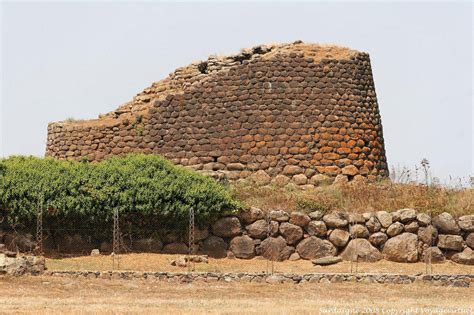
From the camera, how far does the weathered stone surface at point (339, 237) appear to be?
74.5ft

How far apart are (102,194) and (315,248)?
527cm

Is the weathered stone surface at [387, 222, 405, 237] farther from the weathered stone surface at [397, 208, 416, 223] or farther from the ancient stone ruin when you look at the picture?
the ancient stone ruin

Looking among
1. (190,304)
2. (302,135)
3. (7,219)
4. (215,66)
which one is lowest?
(190,304)

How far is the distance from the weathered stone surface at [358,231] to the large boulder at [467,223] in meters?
2.28

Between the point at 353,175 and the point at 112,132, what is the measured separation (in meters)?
7.48

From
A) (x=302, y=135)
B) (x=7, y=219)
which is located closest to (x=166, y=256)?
(x=7, y=219)

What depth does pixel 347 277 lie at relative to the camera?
19.7 meters

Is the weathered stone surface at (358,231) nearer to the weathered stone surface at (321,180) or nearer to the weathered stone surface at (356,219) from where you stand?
the weathered stone surface at (356,219)

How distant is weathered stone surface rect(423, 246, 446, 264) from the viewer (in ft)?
73.9

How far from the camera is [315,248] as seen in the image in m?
22.8

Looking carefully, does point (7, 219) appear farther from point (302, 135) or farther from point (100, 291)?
point (302, 135)

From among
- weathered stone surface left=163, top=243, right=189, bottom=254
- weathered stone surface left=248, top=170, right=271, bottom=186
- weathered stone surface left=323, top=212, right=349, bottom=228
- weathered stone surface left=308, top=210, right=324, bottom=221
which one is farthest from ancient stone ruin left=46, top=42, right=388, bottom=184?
weathered stone surface left=163, top=243, right=189, bottom=254

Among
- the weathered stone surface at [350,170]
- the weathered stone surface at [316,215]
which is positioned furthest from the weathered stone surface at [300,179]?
the weathered stone surface at [316,215]

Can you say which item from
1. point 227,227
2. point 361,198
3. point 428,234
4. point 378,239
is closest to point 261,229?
point 227,227
